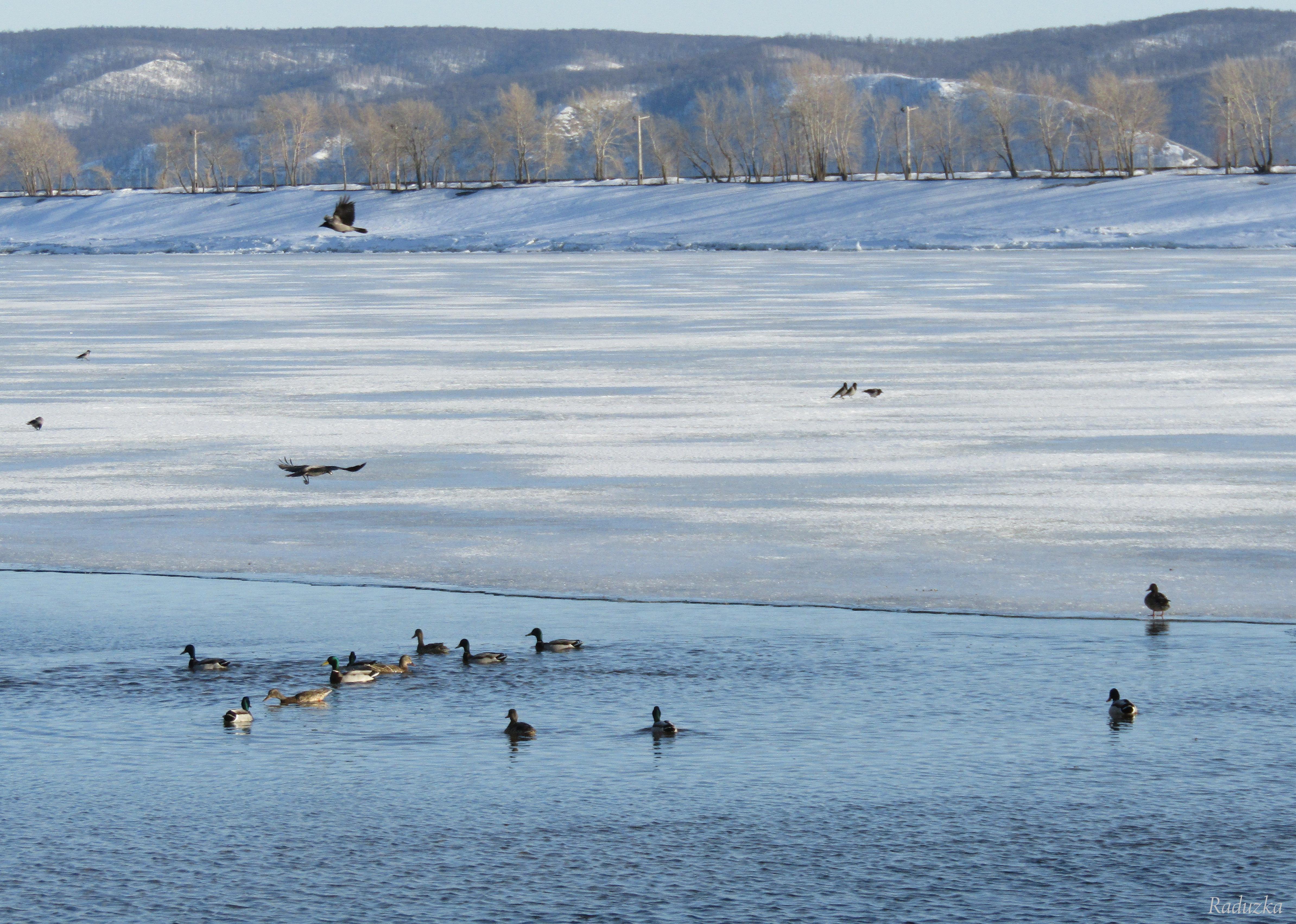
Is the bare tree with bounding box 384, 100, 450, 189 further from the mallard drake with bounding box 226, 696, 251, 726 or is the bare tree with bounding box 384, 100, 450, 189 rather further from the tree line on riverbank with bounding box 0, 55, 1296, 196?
the mallard drake with bounding box 226, 696, 251, 726

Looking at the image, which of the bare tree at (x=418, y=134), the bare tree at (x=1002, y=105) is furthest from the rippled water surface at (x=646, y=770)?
the bare tree at (x=418, y=134)

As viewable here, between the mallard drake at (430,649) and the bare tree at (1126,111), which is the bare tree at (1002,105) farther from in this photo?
the mallard drake at (430,649)

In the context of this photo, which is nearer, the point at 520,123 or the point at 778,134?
the point at 778,134

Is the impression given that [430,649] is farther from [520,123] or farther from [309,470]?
[520,123]

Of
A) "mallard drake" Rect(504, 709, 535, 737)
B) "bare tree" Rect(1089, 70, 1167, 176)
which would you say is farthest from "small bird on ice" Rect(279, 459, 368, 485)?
"bare tree" Rect(1089, 70, 1167, 176)

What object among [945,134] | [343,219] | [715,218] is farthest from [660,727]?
[945,134]

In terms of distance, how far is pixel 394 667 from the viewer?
8.47 metres

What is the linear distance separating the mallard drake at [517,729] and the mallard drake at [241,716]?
3.63 feet

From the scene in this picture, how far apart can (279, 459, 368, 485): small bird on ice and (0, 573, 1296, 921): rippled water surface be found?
175 inches

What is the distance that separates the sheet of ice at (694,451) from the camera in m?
10.8

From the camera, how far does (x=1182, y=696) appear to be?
7898 millimetres

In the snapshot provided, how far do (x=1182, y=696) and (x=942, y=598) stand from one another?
2084mm

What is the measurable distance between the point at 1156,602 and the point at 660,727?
2.98 meters

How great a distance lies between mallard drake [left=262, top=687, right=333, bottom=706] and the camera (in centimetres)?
798
